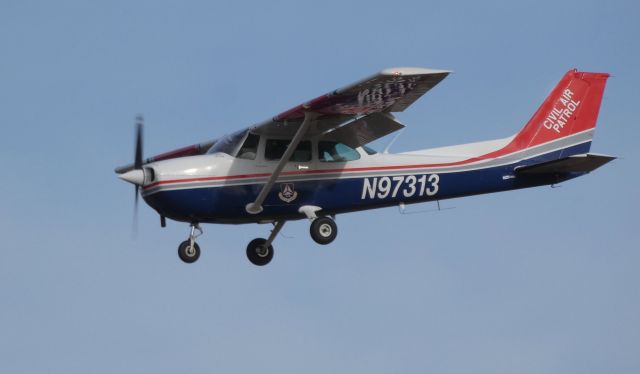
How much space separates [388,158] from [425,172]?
737 millimetres

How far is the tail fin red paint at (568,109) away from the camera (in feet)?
76.0

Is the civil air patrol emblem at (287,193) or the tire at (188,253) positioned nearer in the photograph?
the tire at (188,253)

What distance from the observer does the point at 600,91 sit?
2369cm

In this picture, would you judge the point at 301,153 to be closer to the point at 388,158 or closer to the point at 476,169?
the point at 388,158

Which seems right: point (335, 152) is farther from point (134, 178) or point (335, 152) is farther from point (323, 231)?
point (134, 178)

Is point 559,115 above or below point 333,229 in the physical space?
above

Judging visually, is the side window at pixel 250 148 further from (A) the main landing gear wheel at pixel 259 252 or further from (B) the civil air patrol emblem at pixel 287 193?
(A) the main landing gear wheel at pixel 259 252

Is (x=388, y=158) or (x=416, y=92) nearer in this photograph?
(x=416, y=92)

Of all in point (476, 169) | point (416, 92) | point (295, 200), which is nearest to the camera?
point (416, 92)

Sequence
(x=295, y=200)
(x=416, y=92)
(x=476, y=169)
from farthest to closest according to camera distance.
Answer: (x=476, y=169), (x=295, y=200), (x=416, y=92)

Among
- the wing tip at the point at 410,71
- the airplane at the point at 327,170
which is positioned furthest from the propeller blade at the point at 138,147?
the wing tip at the point at 410,71

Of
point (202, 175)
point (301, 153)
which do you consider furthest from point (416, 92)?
point (202, 175)

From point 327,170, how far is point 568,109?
217 inches

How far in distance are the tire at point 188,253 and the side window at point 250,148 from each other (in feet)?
5.59
